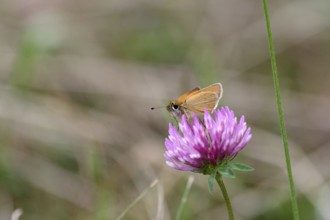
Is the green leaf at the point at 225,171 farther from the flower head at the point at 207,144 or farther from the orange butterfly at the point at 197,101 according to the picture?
the orange butterfly at the point at 197,101

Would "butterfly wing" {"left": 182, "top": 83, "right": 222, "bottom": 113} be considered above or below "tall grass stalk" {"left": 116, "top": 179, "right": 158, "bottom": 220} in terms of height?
above

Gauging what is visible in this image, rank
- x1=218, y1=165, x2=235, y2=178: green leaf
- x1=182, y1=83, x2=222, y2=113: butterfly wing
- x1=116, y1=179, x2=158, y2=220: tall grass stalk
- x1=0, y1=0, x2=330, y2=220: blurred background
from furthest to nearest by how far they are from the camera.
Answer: x1=0, y1=0, x2=330, y2=220: blurred background < x1=116, y1=179, x2=158, y2=220: tall grass stalk < x1=182, y1=83, x2=222, y2=113: butterfly wing < x1=218, y1=165, x2=235, y2=178: green leaf

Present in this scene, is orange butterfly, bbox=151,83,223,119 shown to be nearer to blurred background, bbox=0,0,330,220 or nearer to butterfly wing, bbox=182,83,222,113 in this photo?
butterfly wing, bbox=182,83,222,113

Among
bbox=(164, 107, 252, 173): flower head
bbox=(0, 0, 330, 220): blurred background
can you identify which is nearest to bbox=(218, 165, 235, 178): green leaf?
bbox=(164, 107, 252, 173): flower head

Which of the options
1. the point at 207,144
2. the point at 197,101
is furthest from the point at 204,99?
the point at 207,144

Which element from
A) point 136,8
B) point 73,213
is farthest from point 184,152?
point 136,8


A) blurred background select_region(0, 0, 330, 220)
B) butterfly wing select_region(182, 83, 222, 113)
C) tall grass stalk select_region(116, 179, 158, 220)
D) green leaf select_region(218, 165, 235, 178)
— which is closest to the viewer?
green leaf select_region(218, 165, 235, 178)

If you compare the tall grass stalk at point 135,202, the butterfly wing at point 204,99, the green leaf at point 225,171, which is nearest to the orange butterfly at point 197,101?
the butterfly wing at point 204,99

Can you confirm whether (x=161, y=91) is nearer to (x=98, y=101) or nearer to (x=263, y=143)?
(x=98, y=101)

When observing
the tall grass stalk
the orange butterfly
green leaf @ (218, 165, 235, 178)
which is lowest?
the tall grass stalk
